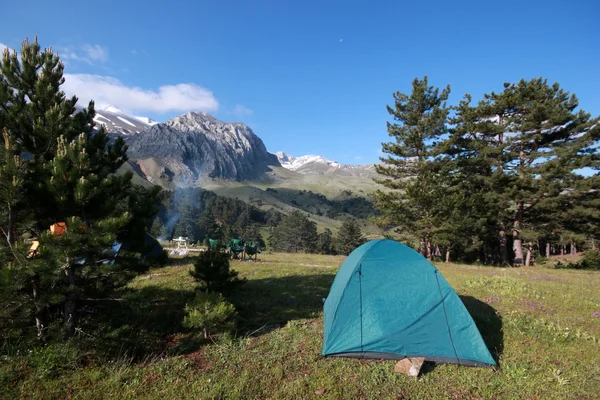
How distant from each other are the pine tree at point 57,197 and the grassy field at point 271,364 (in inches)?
33.3

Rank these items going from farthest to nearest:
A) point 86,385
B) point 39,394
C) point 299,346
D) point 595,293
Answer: point 595,293, point 299,346, point 86,385, point 39,394

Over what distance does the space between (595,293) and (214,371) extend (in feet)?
50.7

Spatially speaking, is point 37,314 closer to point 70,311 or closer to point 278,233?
point 70,311

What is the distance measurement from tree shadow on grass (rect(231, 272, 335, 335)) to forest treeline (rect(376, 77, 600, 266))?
1503 centimetres

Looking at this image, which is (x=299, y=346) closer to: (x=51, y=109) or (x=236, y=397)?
(x=236, y=397)

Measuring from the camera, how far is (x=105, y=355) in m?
6.04

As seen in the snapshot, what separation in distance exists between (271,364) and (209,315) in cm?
191

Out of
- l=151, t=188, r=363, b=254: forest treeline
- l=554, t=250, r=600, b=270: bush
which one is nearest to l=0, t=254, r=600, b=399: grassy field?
l=554, t=250, r=600, b=270: bush

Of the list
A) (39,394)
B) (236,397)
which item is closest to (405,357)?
(236,397)

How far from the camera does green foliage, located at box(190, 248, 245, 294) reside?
10383 mm

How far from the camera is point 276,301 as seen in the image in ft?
36.0

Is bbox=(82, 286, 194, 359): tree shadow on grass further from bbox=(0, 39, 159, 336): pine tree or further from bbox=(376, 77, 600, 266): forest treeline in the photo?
bbox=(376, 77, 600, 266): forest treeline

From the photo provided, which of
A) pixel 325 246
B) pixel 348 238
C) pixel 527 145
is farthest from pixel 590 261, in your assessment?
pixel 325 246

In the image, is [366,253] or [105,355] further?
[366,253]
